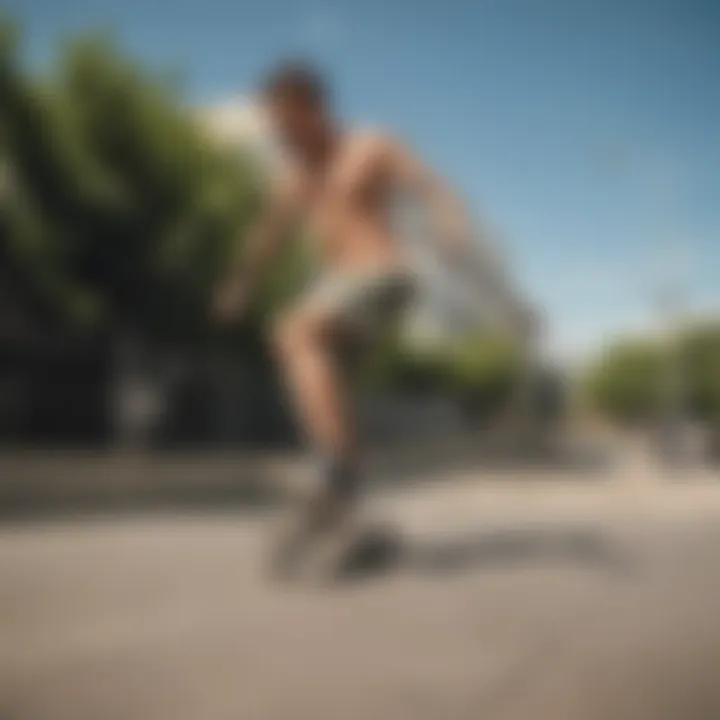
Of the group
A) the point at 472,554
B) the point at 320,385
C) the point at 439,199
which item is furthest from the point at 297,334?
the point at 472,554

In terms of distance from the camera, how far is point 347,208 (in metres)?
0.74

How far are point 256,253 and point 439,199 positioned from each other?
0.62 feet

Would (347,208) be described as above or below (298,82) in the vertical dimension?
below

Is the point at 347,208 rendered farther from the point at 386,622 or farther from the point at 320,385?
the point at 386,622

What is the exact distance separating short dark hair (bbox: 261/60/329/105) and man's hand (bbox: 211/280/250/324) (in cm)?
18

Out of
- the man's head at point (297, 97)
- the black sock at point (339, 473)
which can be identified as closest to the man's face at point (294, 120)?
the man's head at point (297, 97)

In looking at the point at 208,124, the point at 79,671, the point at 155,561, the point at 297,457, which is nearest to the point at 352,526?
the point at 297,457

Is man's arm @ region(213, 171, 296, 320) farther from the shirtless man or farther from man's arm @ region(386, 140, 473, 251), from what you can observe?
man's arm @ region(386, 140, 473, 251)

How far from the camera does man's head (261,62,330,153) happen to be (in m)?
0.68

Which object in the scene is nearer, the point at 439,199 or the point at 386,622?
the point at 386,622

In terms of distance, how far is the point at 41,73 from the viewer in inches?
26.7

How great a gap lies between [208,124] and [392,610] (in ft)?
1.67

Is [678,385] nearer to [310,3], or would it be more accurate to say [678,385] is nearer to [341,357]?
[341,357]

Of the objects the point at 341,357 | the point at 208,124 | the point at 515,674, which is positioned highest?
the point at 208,124
